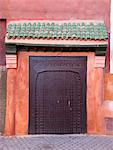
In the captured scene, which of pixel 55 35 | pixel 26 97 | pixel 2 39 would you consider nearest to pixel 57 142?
pixel 26 97

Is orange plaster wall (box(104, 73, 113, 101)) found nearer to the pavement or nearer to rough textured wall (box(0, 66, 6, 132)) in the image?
the pavement

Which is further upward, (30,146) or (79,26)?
(79,26)

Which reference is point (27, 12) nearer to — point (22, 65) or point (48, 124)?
point (22, 65)

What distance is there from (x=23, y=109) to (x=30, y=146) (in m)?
1.88

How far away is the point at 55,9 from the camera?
10.9m

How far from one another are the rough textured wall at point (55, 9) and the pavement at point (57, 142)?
12.2ft

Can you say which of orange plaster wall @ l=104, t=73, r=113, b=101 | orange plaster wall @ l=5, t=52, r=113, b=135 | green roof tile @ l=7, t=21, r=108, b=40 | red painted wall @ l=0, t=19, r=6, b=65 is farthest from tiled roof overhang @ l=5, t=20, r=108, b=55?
orange plaster wall @ l=104, t=73, r=113, b=101

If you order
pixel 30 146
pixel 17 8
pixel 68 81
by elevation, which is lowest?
pixel 30 146

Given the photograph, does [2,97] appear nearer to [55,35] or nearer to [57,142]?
[57,142]

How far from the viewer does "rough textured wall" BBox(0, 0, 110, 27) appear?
1089 cm

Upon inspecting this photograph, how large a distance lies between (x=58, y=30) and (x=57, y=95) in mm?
2039

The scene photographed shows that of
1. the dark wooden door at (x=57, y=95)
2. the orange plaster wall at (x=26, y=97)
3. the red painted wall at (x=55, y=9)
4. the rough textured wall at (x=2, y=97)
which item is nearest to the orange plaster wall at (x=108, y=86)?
the orange plaster wall at (x=26, y=97)

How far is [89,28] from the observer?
10750 millimetres

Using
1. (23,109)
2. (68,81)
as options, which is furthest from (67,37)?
(23,109)
